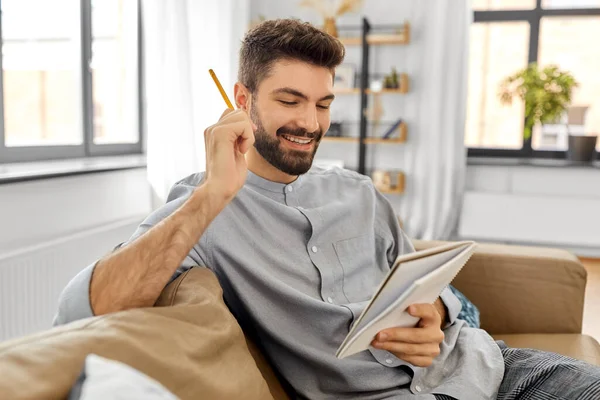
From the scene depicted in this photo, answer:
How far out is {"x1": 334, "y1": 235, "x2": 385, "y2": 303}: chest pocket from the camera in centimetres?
137

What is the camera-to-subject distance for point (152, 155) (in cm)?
291

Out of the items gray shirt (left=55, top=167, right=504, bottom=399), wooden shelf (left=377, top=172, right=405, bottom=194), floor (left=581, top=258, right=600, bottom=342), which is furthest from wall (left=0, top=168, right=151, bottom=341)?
floor (left=581, top=258, right=600, bottom=342)

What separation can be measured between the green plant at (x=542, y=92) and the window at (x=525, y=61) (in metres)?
0.19

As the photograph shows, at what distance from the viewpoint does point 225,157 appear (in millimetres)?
1137

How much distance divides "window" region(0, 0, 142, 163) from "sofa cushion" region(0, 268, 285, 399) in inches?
71.0

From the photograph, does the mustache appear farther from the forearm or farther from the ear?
the forearm

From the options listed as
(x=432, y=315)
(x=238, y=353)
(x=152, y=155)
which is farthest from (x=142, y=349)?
(x=152, y=155)

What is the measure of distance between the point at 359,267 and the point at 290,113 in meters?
0.41

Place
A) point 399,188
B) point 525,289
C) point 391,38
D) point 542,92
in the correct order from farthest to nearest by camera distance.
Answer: point 399,188, point 391,38, point 542,92, point 525,289

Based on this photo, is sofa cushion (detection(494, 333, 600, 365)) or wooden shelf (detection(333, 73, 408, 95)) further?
wooden shelf (detection(333, 73, 408, 95))

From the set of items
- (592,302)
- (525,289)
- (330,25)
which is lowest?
(592,302)

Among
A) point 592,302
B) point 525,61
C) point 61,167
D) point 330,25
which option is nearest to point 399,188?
point 330,25

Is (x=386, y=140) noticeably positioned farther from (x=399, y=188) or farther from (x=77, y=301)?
(x=77, y=301)

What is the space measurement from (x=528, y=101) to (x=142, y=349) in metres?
4.18
